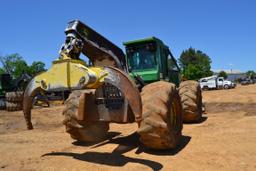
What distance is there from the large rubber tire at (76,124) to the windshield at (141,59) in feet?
6.55

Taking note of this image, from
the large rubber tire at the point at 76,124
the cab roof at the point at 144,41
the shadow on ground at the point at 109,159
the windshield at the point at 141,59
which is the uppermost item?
the cab roof at the point at 144,41

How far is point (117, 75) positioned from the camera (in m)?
5.34

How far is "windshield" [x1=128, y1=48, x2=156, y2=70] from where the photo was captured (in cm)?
877

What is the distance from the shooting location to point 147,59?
8.84 m

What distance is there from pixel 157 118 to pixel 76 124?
223cm

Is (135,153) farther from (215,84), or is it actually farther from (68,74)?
(215,84)

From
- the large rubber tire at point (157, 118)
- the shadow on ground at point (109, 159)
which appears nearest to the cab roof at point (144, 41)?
the large rubber tire at point (157, 118)

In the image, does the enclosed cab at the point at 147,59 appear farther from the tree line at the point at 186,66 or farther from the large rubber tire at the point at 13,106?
the tree line at the point at 186,66

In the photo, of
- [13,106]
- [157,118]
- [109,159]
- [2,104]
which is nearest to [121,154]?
[109,159]

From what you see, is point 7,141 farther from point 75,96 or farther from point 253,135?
point 253,135

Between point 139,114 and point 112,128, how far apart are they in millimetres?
5264

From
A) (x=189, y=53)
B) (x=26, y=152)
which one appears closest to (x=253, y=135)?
Answer: (x=26, y=152)

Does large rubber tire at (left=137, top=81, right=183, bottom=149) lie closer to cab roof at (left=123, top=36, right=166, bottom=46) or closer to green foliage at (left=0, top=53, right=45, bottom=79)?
cab roof at (left=123, top=36, right=166, bottom=46)

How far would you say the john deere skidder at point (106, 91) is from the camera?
17.3ft
